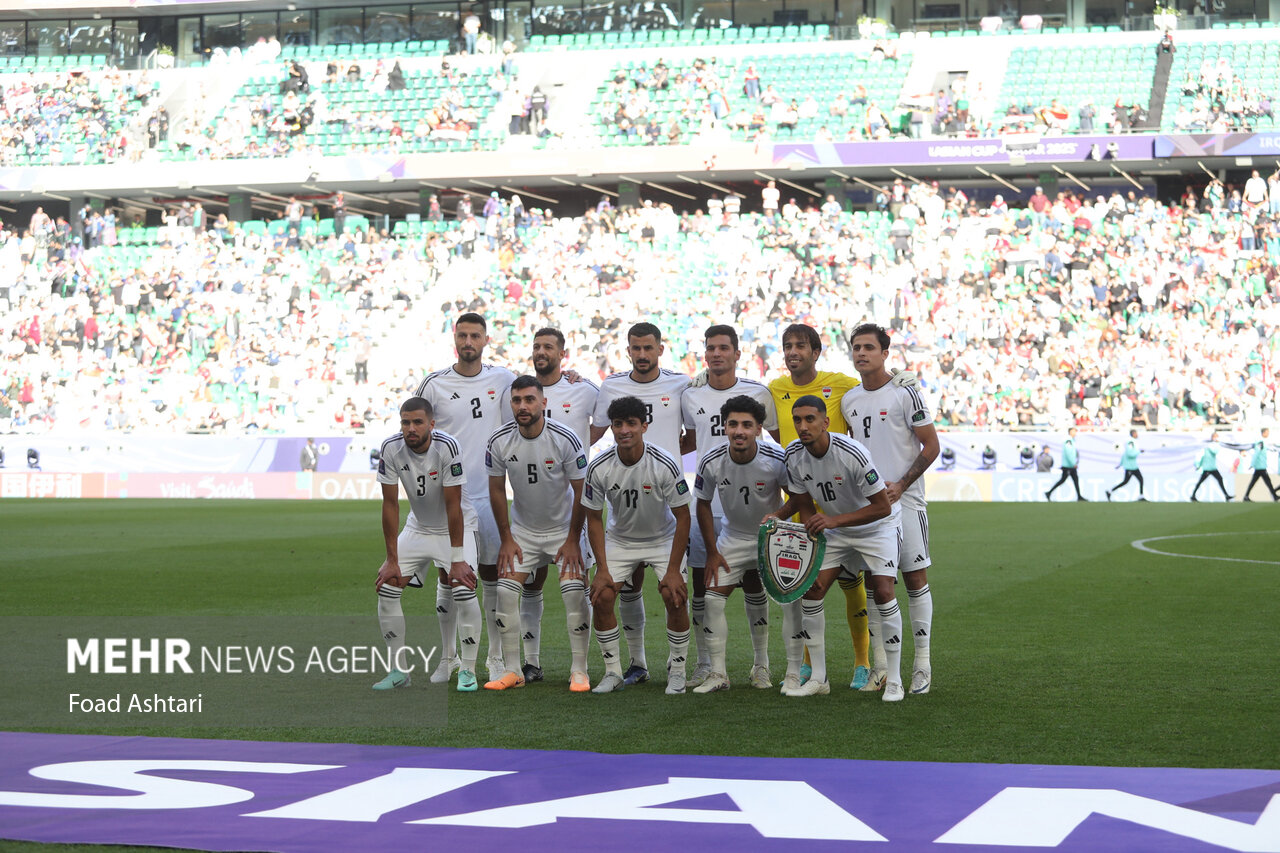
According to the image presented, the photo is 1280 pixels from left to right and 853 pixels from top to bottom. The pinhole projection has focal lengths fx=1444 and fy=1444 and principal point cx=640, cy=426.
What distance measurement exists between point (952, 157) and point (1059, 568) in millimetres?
22511

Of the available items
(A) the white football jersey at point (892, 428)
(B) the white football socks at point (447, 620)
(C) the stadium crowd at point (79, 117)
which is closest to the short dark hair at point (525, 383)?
(B) the white football socks at point (447, 620)

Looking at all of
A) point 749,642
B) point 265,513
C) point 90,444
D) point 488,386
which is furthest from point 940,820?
point 90,444

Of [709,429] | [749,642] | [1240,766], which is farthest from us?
[749,642]

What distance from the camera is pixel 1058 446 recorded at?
3008 cm

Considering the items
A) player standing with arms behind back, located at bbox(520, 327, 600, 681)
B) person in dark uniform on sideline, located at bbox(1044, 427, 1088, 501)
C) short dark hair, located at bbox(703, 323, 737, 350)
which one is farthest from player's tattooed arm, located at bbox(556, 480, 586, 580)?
person in dark uniform on sideline, located at bbox(1044, 427, 1088, 501)

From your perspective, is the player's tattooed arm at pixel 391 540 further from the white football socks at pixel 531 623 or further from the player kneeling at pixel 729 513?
the player kneeling at pixel 729 513

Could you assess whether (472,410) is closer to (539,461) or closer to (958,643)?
(539,461)

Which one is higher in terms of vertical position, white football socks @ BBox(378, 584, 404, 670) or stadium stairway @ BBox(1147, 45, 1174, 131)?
stadium stairway @ BBox(1147, 45, 1174, 131)

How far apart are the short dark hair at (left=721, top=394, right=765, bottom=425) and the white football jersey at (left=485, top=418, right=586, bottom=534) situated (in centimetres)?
104

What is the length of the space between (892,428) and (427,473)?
109 inches

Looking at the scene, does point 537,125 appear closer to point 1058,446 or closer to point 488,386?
point 1058,446

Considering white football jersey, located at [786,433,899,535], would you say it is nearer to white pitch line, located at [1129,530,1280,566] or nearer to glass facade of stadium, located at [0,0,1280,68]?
white pitch line, located at [1129,530,1280,566]

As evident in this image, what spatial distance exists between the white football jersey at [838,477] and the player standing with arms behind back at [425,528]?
1.95m

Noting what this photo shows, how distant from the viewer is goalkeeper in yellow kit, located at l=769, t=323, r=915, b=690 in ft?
27.9
